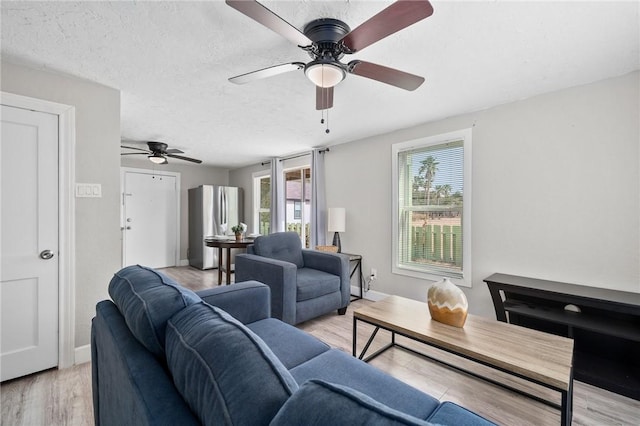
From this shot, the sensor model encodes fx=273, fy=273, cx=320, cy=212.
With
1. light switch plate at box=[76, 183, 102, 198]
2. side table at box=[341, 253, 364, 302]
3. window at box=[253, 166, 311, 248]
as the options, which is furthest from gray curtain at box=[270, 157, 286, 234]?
light switch plate at box=[76, 183, 102, 198]

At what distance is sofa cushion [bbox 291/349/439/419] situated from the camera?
1.04m

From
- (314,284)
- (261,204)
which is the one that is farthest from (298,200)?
(314,284)

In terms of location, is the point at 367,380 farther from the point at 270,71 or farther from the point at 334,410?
the point at 270,71

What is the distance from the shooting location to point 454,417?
3.11 ft

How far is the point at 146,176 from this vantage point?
17.9 feet

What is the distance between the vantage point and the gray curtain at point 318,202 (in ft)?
14.0

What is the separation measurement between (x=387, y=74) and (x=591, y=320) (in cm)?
224

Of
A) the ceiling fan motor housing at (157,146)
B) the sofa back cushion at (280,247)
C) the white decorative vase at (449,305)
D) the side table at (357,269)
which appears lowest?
the side table at (357,269)

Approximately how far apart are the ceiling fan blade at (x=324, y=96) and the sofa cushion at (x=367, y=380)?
5.62ft

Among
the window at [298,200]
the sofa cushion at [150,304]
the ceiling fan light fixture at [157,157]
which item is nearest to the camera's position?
the sofa cushion at [150,304]

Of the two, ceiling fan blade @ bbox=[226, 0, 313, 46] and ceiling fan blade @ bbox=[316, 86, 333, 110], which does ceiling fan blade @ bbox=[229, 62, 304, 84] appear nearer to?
ceiling fan blade @ bbox=[226, 0, 313, 46]

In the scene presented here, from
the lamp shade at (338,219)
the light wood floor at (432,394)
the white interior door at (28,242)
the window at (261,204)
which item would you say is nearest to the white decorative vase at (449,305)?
the light wood floor at (432,394)

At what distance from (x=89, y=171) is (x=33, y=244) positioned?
65 cm

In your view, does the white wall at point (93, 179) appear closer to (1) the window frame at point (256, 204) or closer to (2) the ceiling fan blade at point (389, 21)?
(2) the ceiling fan blade at point (389, 21)
